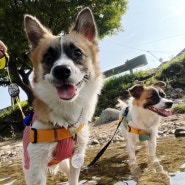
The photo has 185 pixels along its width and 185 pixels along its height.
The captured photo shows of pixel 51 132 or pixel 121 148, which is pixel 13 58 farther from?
pixel 51 132

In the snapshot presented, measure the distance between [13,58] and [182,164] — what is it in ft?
49.2

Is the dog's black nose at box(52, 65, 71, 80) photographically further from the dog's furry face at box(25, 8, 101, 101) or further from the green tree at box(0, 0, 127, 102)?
the green tree at box(0, 0, 127, 102)

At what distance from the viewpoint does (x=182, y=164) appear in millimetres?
5008

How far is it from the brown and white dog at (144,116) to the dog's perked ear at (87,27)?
2.65 m

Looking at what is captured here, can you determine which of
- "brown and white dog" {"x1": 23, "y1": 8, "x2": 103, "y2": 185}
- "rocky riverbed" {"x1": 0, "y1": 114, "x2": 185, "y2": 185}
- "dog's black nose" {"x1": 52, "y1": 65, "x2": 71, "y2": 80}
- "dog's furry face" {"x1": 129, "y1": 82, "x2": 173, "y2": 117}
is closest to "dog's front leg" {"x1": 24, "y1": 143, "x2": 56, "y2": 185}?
"brown and white dog" {"x1": 23, "y1": 8, "x2": 103, "y2": 185}

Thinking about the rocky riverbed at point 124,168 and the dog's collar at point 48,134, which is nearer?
the dog's collar at point 48,134

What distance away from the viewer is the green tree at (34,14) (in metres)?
17.4

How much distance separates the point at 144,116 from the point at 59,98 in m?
3.38

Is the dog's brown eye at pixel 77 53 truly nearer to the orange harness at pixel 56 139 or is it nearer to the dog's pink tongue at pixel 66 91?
the dog's pink tongue at pixel 66 91

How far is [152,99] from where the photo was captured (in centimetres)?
657

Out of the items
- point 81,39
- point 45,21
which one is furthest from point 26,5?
point 81,39

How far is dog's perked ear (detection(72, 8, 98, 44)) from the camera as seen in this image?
4094mm

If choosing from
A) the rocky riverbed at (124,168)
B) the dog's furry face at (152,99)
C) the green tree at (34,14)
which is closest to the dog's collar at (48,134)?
the rocky riverbed at (124,168)

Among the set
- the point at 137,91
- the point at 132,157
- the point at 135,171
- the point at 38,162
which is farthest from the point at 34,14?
the point at 38,162
